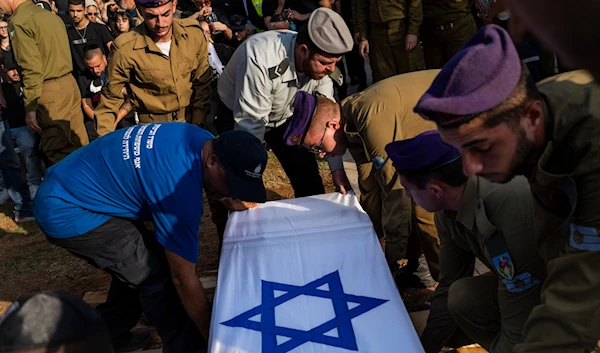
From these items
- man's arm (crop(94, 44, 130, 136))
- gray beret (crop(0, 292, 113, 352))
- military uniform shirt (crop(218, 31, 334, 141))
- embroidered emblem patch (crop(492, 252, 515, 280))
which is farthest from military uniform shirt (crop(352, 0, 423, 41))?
gray beret (crop(0, 292, 113, 352))

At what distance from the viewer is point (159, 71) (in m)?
3.19

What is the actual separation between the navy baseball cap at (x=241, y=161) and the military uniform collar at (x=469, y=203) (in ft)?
2.32

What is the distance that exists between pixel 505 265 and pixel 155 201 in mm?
1202

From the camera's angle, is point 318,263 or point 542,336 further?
point 318,263

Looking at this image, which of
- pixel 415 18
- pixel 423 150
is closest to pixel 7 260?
pixel 423 150

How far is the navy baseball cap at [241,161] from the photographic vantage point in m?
1.89

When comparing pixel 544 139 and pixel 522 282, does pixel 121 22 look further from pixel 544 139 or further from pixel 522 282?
pixel 544 139

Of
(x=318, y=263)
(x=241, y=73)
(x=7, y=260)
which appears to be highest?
(x=241, y=73)

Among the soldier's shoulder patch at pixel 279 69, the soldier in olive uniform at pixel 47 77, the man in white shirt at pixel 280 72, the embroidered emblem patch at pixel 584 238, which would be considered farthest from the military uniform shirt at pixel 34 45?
the embroidered emblem patch at pixel 584 238

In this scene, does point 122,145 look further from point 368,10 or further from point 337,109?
point 368,10

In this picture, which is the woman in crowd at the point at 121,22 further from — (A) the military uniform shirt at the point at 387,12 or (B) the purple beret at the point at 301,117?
(B) the purple beret at the point at 301,117

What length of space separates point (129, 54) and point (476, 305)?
233 cm

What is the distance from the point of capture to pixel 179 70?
10.7 ft

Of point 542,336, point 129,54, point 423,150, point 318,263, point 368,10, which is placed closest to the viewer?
point 542,336
